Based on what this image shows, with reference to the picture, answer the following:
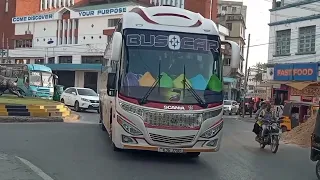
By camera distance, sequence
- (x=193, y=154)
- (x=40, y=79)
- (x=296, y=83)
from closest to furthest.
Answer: (x=193, y=154) → (x=296, y=83) → (x=40, y=79)

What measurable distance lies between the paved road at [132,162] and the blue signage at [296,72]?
652 inches

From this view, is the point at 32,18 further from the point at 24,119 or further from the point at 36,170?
the point at 36,170

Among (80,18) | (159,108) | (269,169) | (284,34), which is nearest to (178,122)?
(159,108)

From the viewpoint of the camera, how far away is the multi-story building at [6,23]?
7088 centimetres

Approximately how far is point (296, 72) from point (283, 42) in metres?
2.82

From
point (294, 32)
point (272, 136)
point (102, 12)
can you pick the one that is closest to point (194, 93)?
point (272, 136)

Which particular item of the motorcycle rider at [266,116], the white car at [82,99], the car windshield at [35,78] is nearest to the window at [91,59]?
the car windshield at [35,78]

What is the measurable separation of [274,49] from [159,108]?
83.5 ft

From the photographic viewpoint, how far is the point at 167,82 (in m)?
9.72

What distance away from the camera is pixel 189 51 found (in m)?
10.0

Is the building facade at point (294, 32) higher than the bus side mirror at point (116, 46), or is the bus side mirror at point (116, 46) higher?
the building facade at point (294, 32)

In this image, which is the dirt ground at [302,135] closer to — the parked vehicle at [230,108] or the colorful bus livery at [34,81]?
the colorful bus livery at [34,81]

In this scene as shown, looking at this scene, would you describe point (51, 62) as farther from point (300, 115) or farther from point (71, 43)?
point (300, 115)

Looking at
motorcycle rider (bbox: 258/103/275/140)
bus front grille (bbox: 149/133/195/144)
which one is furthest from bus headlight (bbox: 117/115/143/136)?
motorcycle rider (bbox: 258/103/275/140)
